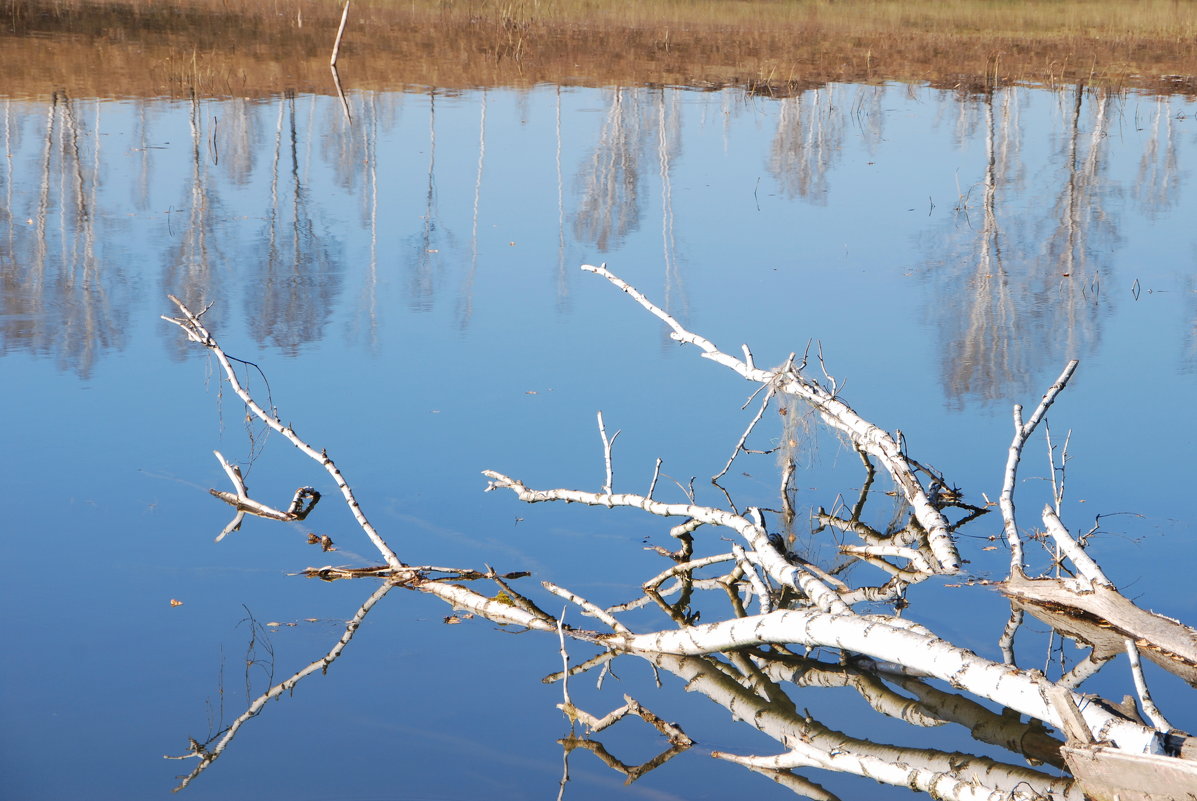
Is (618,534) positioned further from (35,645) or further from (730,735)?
(35,645)

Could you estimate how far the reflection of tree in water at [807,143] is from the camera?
554 inches

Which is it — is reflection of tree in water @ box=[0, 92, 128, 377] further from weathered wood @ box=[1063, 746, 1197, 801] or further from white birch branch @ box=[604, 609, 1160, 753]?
weathered wood @ box=[1063, 746, 1197, 801]

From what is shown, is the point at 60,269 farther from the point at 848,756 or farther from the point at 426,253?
the point at 848,756

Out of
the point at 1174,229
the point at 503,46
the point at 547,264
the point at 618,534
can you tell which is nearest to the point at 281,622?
the point at 618,534

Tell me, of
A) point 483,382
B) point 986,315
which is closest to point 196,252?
point 483,382

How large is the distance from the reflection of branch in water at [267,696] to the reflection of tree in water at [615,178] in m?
6.39

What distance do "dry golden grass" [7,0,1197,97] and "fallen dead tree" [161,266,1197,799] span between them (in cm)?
1491

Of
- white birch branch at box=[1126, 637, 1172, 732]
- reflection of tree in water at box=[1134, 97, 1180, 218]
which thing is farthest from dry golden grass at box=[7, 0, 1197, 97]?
white birch branch at box=[1126, 637, 1172, 732]

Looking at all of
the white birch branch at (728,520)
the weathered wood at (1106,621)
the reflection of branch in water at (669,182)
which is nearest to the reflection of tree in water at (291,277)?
the reflection of branch in water at (669,182)

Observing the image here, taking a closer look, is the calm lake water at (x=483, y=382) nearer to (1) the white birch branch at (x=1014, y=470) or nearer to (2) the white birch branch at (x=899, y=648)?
(2) the white birch branch at (x=899, y=648)

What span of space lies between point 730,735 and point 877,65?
20.4 meters

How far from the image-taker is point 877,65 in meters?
23.2

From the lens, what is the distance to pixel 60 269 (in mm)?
10703

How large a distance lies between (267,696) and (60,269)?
702 cm
